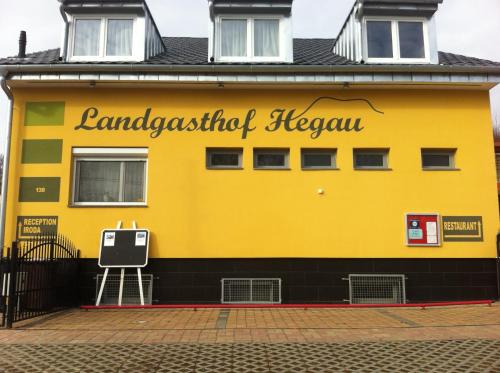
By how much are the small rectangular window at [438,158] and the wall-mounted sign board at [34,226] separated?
8693 millimetres

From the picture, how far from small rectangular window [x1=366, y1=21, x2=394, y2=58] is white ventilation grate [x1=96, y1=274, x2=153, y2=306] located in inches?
302

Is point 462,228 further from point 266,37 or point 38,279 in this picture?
point 38,279

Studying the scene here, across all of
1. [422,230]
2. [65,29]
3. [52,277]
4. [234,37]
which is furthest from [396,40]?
[52,277]

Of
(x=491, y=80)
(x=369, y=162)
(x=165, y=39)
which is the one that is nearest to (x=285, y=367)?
(x=369, y=162)

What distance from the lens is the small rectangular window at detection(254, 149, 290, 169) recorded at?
1034 cm

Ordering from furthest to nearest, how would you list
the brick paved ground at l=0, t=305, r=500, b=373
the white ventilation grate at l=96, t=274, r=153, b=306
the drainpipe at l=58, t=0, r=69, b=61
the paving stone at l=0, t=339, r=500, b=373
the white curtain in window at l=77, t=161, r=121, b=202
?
the drainpipe at l=58, t=0, r=69, b=61, the white curtain in window at l=77, t=161, r=121, b=202, the white ventilation grate at l=96, t=274, r=153, b=306, the brick paved ground at l=0, t=305, r=500, b=373, the paving stone at l=0, t=339, r=500, b=373

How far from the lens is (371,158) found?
1045cm

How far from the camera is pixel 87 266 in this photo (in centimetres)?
981

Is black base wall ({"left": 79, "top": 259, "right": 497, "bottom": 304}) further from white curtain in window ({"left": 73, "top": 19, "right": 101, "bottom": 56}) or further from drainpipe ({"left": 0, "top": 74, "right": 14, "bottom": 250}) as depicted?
white curtain in window ({"left": 73, "top": 19, "right": 101, "bottom": 56})

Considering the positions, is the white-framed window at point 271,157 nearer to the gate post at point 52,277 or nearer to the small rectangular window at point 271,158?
the small rectangular window at point 271,158

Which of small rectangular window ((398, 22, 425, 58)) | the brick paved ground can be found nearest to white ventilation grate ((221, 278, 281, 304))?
the brick paved ground

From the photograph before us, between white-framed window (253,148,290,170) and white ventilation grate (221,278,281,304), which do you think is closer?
white ventilation grate (221,278,281,304)

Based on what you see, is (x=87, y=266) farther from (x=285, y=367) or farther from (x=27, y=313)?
(x=285, y=367)

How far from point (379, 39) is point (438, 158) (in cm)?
333
